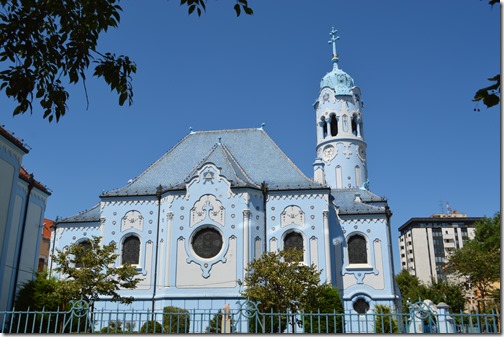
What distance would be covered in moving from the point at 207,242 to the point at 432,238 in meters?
75.8

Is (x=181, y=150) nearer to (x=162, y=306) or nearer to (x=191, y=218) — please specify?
(x=191, y=218)

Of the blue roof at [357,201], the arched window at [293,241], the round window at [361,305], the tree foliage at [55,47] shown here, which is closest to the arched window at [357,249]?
the blue roof at [357,201]

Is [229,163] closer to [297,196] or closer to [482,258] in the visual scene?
[297,196]

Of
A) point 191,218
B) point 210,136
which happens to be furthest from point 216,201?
point 210,136

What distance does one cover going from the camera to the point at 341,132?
4716 cm

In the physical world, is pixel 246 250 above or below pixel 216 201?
below

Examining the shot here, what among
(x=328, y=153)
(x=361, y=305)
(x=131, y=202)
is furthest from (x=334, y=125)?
(x=131, y=202)

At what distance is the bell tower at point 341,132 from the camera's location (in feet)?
151

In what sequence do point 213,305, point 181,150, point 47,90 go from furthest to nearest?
point 181,150 → point 213,305 → point 47,90

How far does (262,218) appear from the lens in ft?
111

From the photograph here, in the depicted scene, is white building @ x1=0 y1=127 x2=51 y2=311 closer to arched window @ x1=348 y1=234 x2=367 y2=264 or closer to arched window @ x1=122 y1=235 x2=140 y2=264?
arched window @ x1=122 y1=235 x2=140 y2=264

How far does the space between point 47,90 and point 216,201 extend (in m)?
26.3

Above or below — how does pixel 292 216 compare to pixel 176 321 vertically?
above

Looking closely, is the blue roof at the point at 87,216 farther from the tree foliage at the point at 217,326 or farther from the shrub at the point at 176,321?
the tree foliage at the point at 217,326
